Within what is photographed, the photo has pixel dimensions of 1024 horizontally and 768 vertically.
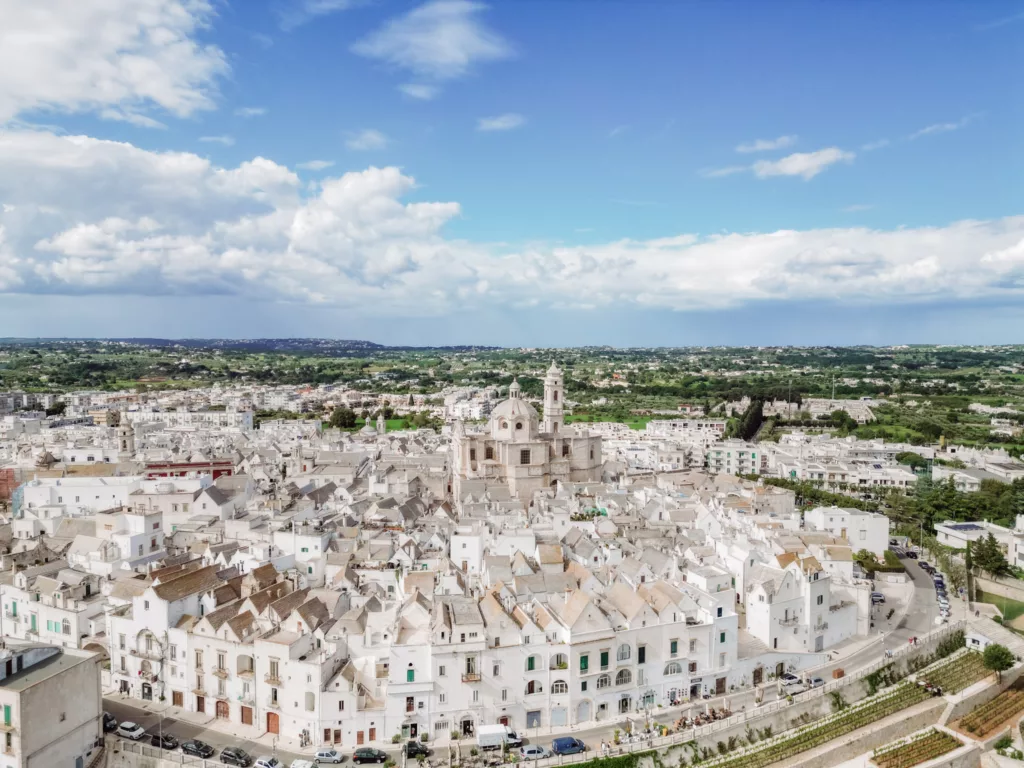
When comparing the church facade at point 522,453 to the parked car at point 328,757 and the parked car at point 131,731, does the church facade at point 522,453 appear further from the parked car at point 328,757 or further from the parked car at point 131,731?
the parked car at point 131,731

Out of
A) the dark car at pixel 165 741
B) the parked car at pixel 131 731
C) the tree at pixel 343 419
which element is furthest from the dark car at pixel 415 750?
the tree at pixel 343 419

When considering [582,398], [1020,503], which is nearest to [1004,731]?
[1020,503]

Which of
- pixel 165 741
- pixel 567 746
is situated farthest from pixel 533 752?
pixel 165 741

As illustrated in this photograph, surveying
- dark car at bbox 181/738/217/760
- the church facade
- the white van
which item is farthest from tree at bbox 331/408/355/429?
the white van

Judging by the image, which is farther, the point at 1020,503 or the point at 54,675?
the point at 1020,503

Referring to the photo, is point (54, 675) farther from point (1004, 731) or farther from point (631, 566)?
point (1004, 731)

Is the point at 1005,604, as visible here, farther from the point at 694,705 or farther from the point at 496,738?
the point at 496,738
